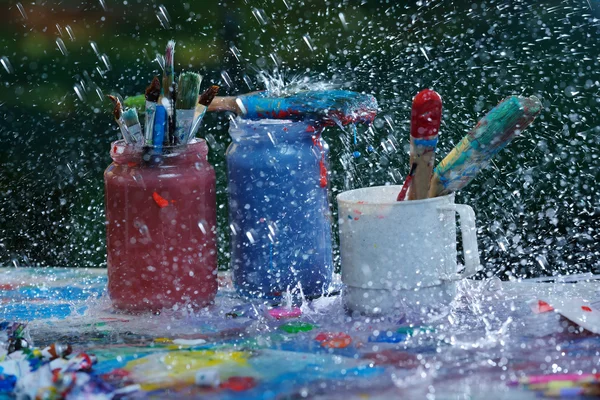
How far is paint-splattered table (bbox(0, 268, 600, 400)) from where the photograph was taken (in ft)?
2.63

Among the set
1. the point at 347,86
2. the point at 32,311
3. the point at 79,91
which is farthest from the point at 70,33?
the point at 32,311

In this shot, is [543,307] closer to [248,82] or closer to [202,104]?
[202,104]

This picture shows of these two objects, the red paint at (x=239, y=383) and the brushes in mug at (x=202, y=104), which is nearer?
the red paint at (x=239, y=383)

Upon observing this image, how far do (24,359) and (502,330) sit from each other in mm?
501

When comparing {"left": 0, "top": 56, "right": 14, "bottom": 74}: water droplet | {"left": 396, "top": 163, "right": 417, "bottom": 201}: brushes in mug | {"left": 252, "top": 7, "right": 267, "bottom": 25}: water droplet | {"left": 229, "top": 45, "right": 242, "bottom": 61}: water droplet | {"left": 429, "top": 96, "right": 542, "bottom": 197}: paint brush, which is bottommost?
{"left": 396, "top": 163, "right": 417, "bottom": 201}: brushes in mug

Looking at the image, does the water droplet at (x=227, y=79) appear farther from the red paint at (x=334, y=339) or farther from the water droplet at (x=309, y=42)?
the red paint at (x=334, y=339)

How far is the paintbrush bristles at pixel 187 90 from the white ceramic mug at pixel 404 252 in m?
0.21

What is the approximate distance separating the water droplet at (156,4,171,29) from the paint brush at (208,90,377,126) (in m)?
1.26

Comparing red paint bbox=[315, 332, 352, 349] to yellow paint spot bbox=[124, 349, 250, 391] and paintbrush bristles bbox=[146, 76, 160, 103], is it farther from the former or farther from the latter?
paintbrush bristles bbox=[146, 76, 160, 103]

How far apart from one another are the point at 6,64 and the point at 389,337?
6.10ft

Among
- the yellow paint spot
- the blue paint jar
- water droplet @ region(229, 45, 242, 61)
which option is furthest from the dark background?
the yellow paint spot

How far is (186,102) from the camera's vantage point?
104 centimetres

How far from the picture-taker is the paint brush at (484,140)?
961 millimetres

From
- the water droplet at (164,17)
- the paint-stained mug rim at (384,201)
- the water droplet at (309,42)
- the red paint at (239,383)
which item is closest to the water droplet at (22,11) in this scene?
the water droplet at (164,17)
